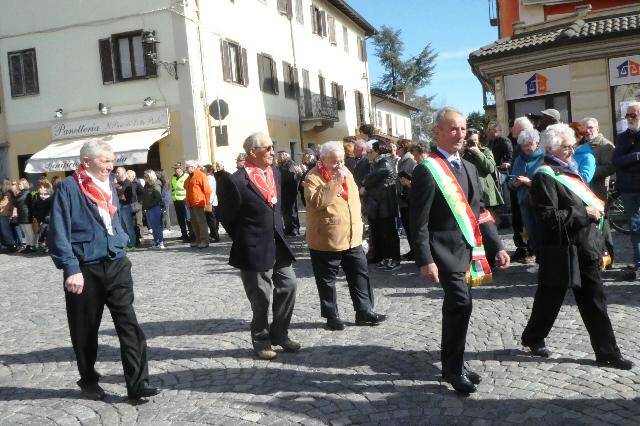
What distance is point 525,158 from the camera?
26.1 feet

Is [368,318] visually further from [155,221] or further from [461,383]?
[155,221]

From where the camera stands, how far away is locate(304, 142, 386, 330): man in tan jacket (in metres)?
6.46

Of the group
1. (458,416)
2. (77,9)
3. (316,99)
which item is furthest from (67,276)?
(316,99)

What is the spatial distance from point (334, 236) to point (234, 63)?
60.9ft

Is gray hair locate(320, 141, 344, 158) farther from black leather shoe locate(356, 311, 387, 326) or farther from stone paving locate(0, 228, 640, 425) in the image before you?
stone paving locate(0, 228, 640, 425)

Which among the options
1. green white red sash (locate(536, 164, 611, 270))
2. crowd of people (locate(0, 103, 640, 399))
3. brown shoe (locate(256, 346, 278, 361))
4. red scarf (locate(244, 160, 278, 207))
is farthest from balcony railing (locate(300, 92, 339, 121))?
green white red sash (locate(536, 164, 611, 270))

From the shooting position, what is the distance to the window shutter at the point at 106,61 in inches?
877

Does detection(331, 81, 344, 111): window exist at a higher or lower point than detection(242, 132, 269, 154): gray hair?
higher

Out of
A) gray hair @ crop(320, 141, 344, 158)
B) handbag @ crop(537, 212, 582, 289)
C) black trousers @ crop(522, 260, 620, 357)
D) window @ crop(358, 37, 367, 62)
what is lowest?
black trousers @ crop(522, 260, 620, 357)

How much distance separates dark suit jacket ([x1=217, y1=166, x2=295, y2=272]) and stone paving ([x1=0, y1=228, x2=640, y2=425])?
0.81m

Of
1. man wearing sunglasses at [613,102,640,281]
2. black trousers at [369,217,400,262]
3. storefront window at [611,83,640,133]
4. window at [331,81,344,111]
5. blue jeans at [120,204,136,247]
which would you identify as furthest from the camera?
window at [331,81,344,111]

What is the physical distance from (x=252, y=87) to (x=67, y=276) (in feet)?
69.6

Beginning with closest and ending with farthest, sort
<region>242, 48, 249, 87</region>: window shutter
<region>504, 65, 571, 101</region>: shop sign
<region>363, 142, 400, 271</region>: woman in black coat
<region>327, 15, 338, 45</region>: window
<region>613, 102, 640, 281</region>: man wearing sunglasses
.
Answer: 1. <region>613, 102, 640, 281</region>: man wearing sunglasses
2. <region>363, 142, 400, 271</region>: woman in black coat
3. <region>504, 65, 571, 101</region>: shop sign
4. <region>242, 48, 249, 87</region>: window shutter
5. <region>327, 15, 338, 45</region>: window

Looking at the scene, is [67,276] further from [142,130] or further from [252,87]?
[252,87]
